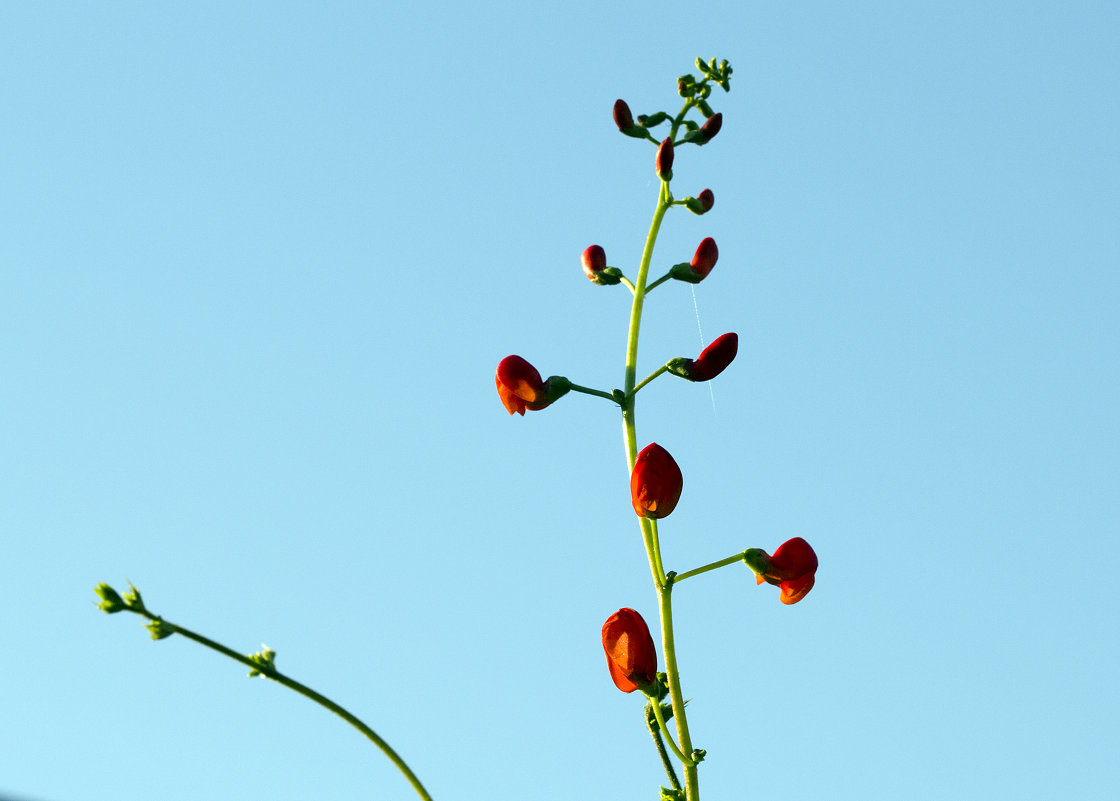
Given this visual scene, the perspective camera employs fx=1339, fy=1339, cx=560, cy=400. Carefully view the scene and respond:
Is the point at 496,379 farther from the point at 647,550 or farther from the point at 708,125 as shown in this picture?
the point at 708,125

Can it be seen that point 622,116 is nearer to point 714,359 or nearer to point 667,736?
point 714,359

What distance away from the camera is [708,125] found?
10.5ft

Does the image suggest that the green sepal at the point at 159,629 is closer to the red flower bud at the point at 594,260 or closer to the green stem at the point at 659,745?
the green stem at the point at 659,745

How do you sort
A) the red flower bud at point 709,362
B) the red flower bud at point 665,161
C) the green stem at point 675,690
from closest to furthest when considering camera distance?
the green stem at point 675,690 < the red flower bud at point 709,362 < the red flower bud at point 665,161

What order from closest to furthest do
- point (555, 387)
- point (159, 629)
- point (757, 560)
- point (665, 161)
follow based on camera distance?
point (159, 629)
point (757, 560)
point (555, 387)
point (665, 161)

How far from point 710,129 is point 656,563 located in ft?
3.89

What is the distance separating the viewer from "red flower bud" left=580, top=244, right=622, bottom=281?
3.15 meters

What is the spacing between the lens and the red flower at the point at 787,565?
2.72 meters

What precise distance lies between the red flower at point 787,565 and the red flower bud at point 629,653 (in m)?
0.31

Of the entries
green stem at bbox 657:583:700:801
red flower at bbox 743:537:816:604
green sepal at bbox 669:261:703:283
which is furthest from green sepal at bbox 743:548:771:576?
green sepal at bbox 669:261:703:283

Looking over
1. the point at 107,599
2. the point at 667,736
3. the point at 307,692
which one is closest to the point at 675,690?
the point at 667,736

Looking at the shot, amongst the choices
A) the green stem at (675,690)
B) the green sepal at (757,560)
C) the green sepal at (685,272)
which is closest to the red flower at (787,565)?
the green sepal at (757,560)

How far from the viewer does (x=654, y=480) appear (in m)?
2.47

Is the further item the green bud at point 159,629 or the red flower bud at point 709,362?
the red flower bud at point 709,362
